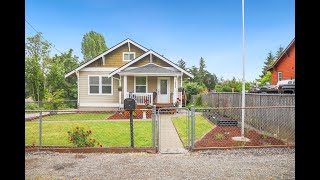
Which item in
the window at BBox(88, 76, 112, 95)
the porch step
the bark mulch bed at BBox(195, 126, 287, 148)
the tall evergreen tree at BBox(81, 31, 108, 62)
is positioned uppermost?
the tall evergreen tree at BBox(81, 31, 108, 62)

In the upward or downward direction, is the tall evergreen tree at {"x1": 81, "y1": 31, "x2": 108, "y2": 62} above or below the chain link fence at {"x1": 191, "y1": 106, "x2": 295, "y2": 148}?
above

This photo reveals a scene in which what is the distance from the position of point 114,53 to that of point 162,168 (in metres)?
15.1

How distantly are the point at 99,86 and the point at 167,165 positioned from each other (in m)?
14.2

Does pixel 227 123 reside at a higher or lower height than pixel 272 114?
lower

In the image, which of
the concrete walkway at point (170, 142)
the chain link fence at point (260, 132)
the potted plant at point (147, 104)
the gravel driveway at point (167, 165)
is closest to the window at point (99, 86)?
the potted plant at point (147, 104)

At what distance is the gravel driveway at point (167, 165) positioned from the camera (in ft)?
15.5

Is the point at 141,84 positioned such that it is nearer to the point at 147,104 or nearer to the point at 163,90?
the point at 163,90

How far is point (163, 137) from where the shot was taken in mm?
8547

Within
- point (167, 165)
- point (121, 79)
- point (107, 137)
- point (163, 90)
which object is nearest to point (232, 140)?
point (167, 165)

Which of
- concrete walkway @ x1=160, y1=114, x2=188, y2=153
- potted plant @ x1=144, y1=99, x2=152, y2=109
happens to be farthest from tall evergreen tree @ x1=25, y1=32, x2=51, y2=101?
concrete walkway @ x1=160, y1=114, x2=188, y2=153

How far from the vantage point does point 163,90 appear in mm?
17922

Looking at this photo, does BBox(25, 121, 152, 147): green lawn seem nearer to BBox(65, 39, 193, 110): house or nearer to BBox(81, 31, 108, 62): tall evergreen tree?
BBox(65, 39, 193, 110): house

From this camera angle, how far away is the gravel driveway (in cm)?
473
